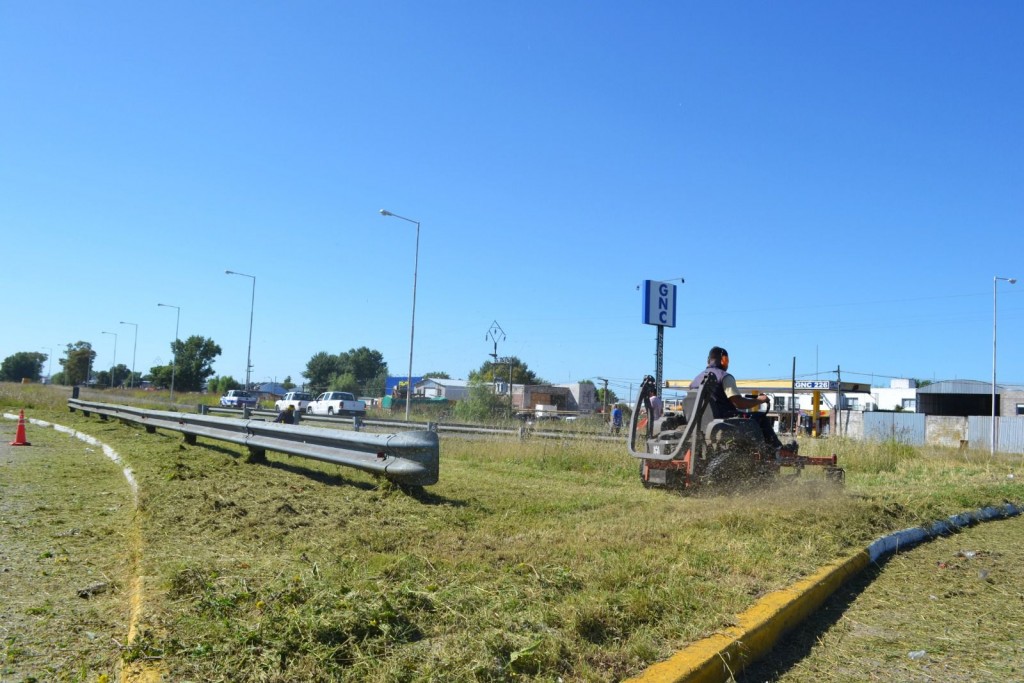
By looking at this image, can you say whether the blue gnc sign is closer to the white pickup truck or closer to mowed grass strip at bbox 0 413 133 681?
mowed grass strip at bbox 0 413 133 681

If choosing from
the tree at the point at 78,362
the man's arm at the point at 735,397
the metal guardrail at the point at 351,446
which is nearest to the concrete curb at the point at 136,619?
the metal guardrail at the point at 351,446

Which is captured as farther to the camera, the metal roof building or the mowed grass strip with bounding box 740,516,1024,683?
the metal roof building

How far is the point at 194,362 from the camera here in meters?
87.5

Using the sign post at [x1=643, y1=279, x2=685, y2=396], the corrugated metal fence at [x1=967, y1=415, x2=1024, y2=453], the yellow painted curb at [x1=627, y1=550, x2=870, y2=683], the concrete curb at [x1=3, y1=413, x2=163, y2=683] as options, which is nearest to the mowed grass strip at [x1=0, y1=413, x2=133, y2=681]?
the concrete curb at [x1=3, y1=413, x2=163, y2=683]

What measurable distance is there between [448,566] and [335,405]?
3987cm

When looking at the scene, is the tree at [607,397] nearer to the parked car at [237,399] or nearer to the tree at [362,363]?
the parked car at [237,399]

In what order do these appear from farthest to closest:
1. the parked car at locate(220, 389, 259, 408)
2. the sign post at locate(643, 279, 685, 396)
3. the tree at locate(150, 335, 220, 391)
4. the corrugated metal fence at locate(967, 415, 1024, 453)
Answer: the tree at locate(150, 335, 220, 391) < the parked car at locate(220, 389, 259, 408) < the corrugated metal fence at locate(967, 415, 1024, 453) < the sign post at locate(643, 279, 685, 396)

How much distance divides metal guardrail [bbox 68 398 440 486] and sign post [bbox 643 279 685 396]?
10259 mm

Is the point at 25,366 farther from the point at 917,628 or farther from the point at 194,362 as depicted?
the point at 917,628

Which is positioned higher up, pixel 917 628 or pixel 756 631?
pixel 756 631

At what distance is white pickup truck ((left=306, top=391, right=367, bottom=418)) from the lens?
43031 millimetres

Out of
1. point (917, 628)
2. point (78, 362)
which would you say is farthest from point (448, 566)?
point (78, 362)

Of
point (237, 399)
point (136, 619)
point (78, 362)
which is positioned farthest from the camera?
point (78, 362)

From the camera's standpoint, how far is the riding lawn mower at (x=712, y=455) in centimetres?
998
